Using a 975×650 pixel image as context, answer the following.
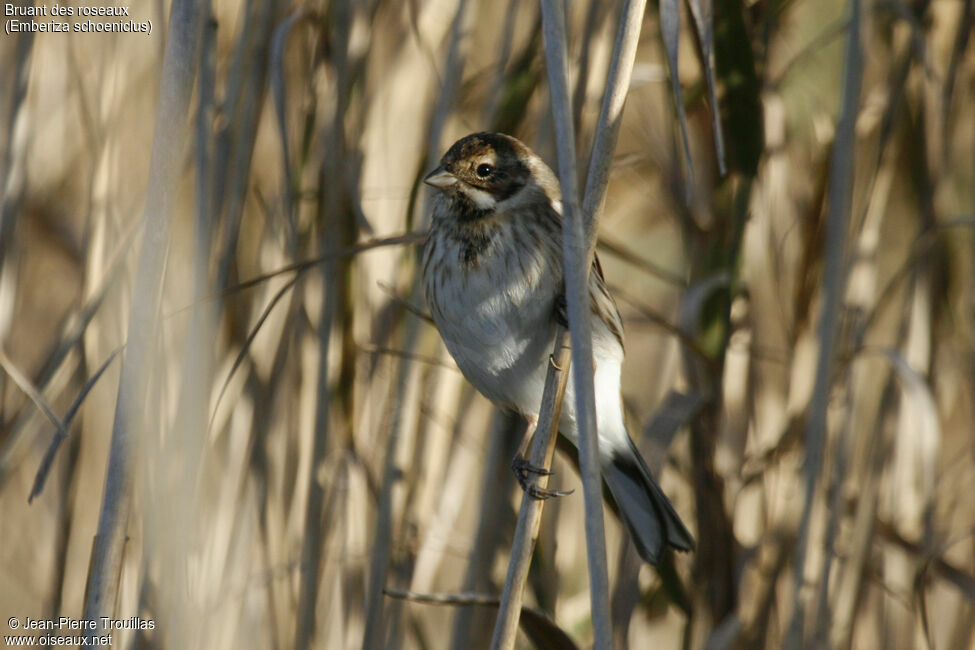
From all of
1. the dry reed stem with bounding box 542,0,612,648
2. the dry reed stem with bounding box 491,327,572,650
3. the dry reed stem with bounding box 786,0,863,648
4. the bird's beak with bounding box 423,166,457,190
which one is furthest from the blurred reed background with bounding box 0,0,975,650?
the dry reed stem with bounding box 542,0,612,648

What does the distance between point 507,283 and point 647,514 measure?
0.51m

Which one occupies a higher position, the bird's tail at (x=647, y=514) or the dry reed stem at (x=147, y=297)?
the dry reed stem at (x=147, y=297)

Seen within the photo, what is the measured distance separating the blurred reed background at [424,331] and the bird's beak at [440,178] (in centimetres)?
17

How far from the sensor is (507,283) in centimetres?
174

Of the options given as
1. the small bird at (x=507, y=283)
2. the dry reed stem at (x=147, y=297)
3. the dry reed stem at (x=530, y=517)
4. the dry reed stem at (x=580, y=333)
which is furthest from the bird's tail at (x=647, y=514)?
the dry reed stem at (x=147, y=297)

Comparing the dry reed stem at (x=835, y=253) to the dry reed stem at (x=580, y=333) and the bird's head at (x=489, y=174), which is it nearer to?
the bird's head at (x=489, y=174)

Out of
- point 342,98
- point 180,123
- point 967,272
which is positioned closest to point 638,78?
point 342,98

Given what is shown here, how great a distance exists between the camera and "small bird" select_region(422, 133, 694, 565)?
1.74m

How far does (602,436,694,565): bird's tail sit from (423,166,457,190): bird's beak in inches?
24.2

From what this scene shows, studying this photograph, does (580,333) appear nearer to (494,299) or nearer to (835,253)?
(494,299)

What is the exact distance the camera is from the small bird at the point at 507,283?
1736mm

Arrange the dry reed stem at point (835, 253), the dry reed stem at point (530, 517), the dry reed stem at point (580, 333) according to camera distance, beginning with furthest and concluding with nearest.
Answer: the dry reed stem at point (835, 253), the dry reed stem at point (530, 517), the dry reed stem at point (580, 333)

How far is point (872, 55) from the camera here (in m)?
2.29

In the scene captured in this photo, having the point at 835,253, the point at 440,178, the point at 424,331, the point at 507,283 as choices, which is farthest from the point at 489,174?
the point at 835,253
